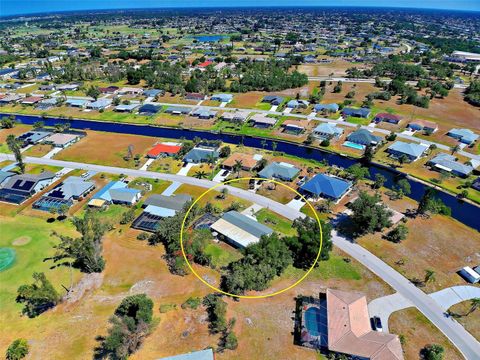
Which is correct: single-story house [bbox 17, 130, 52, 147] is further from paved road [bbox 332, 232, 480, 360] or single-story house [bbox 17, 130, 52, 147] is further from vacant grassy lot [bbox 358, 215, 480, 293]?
vacant grassy lot [bbox 358, 215, 480, 293]

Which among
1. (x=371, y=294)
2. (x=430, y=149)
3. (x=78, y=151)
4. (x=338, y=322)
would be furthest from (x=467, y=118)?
(x=78, y=151)

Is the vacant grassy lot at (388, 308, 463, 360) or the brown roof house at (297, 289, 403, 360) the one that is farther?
the vacant grassy lot at (388, 308, 463, 360)

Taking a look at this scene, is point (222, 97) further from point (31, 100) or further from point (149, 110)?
point (31, 100)

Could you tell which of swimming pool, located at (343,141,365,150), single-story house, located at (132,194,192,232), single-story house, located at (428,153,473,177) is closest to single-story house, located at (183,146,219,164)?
single-story house, located at (132,194,192,232)

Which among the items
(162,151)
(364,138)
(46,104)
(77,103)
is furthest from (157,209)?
(46,104)

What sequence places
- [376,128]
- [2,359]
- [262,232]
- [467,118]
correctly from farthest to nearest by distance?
[467,118]
[376,128]
[262,232]
[2,359]

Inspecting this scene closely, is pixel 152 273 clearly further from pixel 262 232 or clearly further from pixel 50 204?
pixel 50 204
